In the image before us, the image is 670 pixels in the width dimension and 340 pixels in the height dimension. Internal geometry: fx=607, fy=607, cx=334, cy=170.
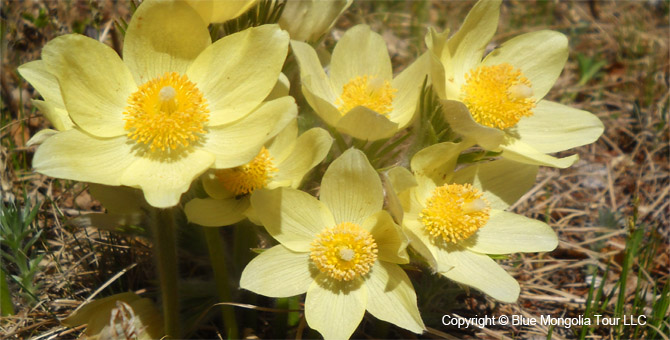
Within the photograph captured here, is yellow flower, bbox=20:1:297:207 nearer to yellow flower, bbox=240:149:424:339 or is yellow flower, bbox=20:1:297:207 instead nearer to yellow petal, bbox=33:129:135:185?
yellow petal, bbox=33:129:135:185

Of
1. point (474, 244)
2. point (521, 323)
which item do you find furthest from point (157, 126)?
point (521, 323)

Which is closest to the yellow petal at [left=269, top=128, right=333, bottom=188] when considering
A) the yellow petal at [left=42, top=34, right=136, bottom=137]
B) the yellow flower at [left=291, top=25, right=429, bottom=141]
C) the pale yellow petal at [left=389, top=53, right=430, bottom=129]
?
the yellow flower at [left=291, top=25, right=429, bottom=141]

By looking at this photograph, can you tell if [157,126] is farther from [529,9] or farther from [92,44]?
[529,9]

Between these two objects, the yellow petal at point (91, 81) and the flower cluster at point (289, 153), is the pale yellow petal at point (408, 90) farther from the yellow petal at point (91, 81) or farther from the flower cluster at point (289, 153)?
the yellow petal at point (91, 81)

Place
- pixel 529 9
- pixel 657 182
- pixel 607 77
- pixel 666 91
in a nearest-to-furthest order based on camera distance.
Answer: pixel 657 182 → pixel 666 91 → pixel 607 77 → pixel 529 9

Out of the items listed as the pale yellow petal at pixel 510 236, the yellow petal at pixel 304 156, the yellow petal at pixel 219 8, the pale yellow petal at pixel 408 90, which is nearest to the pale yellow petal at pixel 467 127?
the pale yellow petal at pixel 408 90

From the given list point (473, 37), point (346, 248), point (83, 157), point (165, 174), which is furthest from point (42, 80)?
point (473, 37)
